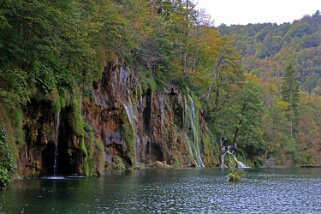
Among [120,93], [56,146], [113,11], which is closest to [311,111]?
[120,93]

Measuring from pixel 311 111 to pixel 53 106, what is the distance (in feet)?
285

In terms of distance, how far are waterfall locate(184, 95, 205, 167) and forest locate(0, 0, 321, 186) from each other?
2.59ft

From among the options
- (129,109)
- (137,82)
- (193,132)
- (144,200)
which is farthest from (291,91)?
(144,200)

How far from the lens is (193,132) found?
211 feet

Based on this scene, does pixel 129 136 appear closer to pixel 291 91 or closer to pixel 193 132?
pixel 193 132

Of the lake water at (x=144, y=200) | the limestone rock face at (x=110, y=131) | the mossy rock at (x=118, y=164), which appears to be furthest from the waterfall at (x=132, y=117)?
the lake water at (x=144, y=200)

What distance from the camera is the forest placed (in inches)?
908

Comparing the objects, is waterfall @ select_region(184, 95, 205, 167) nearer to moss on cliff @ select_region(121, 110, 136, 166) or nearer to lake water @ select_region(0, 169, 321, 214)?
moss on cliff @ select_region(121, 110, 136, 166)

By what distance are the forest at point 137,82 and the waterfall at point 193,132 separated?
79 cm

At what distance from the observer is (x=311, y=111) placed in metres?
107

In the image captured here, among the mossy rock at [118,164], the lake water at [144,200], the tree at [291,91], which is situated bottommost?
the lake water at [144,200]

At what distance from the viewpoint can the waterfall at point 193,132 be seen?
2487 inches

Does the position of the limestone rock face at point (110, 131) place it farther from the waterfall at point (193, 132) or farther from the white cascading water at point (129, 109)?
the waterfall at point (193, 132)

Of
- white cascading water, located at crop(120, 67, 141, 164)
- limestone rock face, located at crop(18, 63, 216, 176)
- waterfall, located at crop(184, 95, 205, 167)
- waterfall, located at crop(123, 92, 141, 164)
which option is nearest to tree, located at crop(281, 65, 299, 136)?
limestone rock face, located at crop(18, 63, 216, 176)
